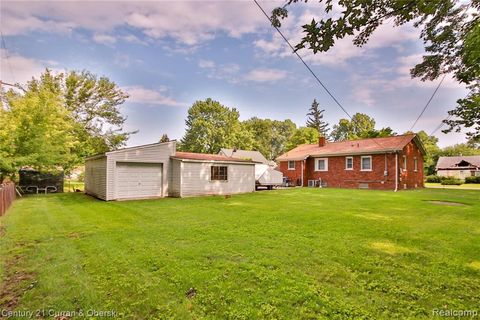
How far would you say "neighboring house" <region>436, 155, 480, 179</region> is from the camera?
154ft

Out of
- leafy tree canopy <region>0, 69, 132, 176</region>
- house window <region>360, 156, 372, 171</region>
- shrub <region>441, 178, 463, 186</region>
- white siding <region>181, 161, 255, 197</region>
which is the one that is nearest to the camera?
white siding <region>181, 161, 255, 197</region>

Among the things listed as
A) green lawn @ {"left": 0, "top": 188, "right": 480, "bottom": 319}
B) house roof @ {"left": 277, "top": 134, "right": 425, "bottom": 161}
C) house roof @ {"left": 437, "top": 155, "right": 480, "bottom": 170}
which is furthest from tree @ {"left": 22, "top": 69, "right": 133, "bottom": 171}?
house roof @ {"left": 437, "top": 155, "right": 480, "bottom": 170}

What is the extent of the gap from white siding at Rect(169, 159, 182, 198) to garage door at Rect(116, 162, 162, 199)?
0.67 metres

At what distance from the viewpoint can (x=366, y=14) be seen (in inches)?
131

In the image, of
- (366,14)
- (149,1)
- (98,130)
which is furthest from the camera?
(98,130)

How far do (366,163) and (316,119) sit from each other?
135 ft

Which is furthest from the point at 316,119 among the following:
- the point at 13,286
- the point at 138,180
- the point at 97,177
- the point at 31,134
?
the point at 13,286

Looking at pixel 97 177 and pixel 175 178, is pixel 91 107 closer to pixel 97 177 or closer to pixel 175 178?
pixel 97 177

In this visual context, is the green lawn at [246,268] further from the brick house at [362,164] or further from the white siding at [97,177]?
A: the brick house at [362,164]

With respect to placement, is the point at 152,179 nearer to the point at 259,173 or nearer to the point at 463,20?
the point at 259,173

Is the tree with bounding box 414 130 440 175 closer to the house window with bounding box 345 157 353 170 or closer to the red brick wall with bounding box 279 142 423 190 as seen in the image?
the red brick wall with bounding box 279 142 423 190

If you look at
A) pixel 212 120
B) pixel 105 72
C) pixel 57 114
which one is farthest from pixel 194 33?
pixel 212 120

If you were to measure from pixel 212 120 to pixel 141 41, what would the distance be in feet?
112

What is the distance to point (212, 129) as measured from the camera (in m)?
47.5
